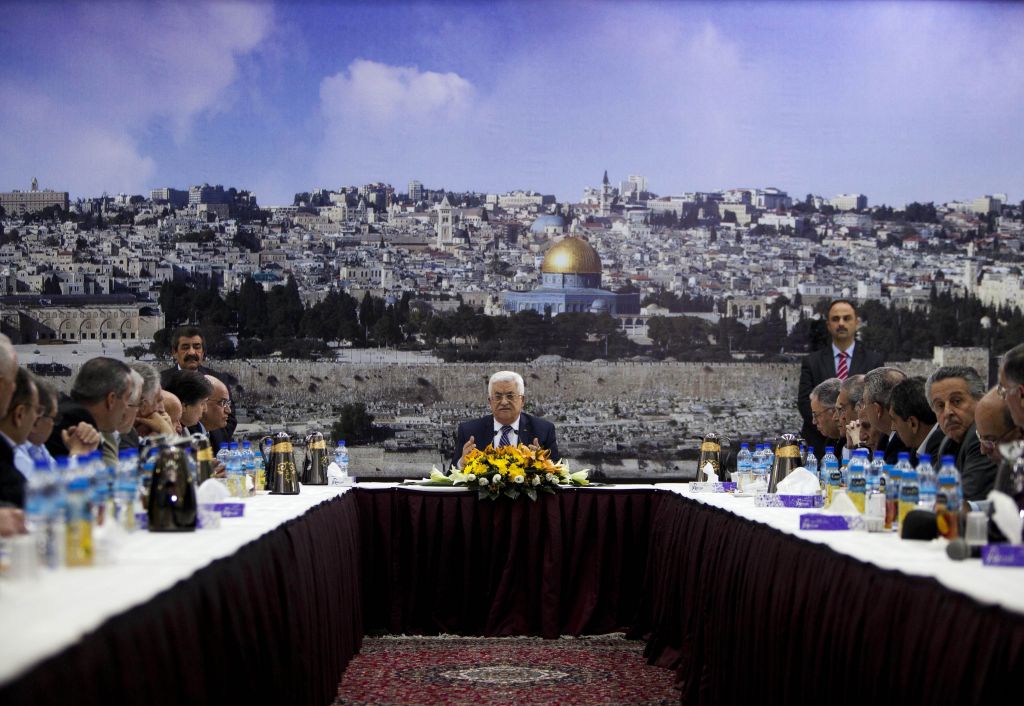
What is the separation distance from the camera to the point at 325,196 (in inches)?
538

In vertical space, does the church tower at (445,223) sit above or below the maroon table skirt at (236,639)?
above

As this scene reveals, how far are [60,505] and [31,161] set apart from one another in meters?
11.1

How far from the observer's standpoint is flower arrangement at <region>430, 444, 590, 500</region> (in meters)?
6.00

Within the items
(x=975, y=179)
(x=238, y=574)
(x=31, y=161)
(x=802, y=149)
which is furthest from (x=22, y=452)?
(x=975, y=179)

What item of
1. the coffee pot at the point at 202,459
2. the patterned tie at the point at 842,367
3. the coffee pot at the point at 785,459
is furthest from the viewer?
the patterned tie at the point at 842,367

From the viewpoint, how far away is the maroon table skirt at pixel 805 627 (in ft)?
8.16

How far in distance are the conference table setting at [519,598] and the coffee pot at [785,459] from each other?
0.22 metres

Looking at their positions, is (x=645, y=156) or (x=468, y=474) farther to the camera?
(x=645, y=156)

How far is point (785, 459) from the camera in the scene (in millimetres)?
5188

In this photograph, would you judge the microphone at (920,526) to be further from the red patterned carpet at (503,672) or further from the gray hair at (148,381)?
the gray hair at (148,381)

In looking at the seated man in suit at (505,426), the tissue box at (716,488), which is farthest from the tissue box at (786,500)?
the seated man in suit at (505,426)

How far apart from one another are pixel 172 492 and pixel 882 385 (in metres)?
2.97

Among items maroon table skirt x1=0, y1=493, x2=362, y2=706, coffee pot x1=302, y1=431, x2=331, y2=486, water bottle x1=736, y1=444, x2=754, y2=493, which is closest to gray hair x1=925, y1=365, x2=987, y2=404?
water bottle x1=736, y1=444, x2=754, y2=493

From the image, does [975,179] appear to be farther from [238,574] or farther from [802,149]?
[238,574]
